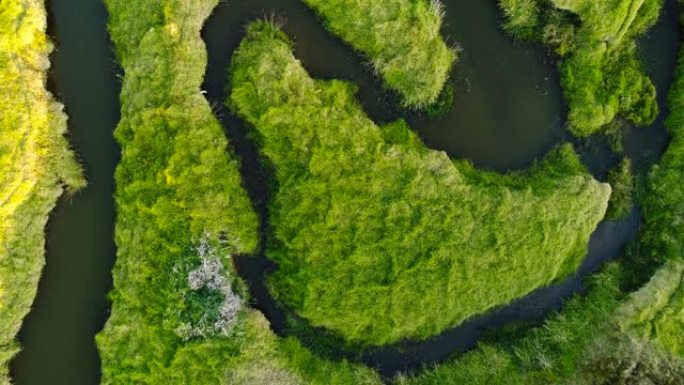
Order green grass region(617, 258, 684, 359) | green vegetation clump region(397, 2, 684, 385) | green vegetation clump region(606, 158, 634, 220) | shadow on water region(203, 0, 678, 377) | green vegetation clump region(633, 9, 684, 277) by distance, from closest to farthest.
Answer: green vegetation clump region(397, 2, 684, 385)
green grass region(617, 258, 684, 359)
shadow on water region(203, 0, 678, 377)
green vegetation clump region(633, 9, 684, 277)
green vegetation clump region(606, 158, 634, 220)

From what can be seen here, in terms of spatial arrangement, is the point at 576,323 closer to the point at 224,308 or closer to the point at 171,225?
the point at 224,308

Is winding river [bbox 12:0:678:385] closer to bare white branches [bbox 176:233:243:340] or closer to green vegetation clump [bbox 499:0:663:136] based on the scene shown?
green vegetation clump [bbox 499:0:663:136]

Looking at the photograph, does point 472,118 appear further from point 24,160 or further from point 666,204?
point 24,160

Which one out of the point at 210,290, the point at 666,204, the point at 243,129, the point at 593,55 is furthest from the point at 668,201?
the point at 210,290

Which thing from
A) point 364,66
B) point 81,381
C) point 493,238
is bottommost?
point 81,381

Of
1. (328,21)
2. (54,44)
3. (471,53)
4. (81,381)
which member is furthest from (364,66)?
(81,381)

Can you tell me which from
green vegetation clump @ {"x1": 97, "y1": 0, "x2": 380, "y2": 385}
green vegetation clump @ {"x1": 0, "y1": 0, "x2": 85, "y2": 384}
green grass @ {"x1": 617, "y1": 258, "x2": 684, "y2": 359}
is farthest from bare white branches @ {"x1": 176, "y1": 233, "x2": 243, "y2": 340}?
green grass @ {"x1": 617, "y1": 258, "x2": 684, "y2": 359}
